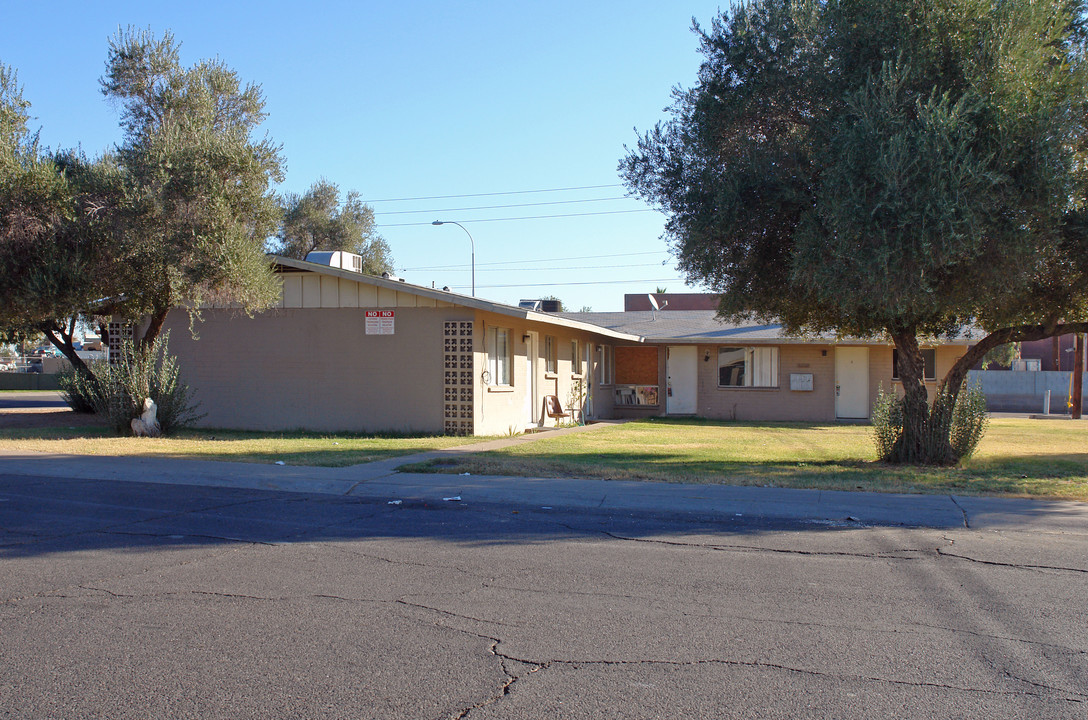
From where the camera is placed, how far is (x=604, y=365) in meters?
29.1

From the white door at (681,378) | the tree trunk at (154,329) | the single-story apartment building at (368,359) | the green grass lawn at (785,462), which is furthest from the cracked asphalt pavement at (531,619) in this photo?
the white door at (681,378)

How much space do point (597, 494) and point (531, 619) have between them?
492 centimetres

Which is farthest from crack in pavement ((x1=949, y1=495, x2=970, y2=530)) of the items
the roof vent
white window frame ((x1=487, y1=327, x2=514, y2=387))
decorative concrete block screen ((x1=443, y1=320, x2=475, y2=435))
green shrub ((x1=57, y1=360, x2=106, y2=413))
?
the roof vent

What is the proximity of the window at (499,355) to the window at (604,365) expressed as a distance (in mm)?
8399

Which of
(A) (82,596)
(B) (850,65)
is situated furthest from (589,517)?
(B) (850,65)

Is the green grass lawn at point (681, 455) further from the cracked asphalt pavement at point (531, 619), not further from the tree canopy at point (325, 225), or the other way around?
the tree canopy at point (325, 225)

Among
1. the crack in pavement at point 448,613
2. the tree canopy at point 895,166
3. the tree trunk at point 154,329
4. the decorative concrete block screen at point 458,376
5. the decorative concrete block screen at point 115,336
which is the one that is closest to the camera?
the crack in pavement at point 448,613

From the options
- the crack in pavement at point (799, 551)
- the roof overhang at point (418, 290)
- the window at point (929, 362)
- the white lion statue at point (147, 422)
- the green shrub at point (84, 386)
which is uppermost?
the roof overhang at point (418, 290)

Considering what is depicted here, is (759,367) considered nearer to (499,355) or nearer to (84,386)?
(499,355)

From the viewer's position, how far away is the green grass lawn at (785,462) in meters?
11.3

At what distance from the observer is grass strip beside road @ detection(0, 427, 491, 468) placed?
13305 mm

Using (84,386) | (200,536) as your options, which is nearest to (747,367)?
(84,386)

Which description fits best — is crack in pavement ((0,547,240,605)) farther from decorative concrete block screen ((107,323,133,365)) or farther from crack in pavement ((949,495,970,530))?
decorative concrete block screen ((107,323,133,365))

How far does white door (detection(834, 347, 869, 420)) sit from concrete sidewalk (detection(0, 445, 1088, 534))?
56.8 ft
